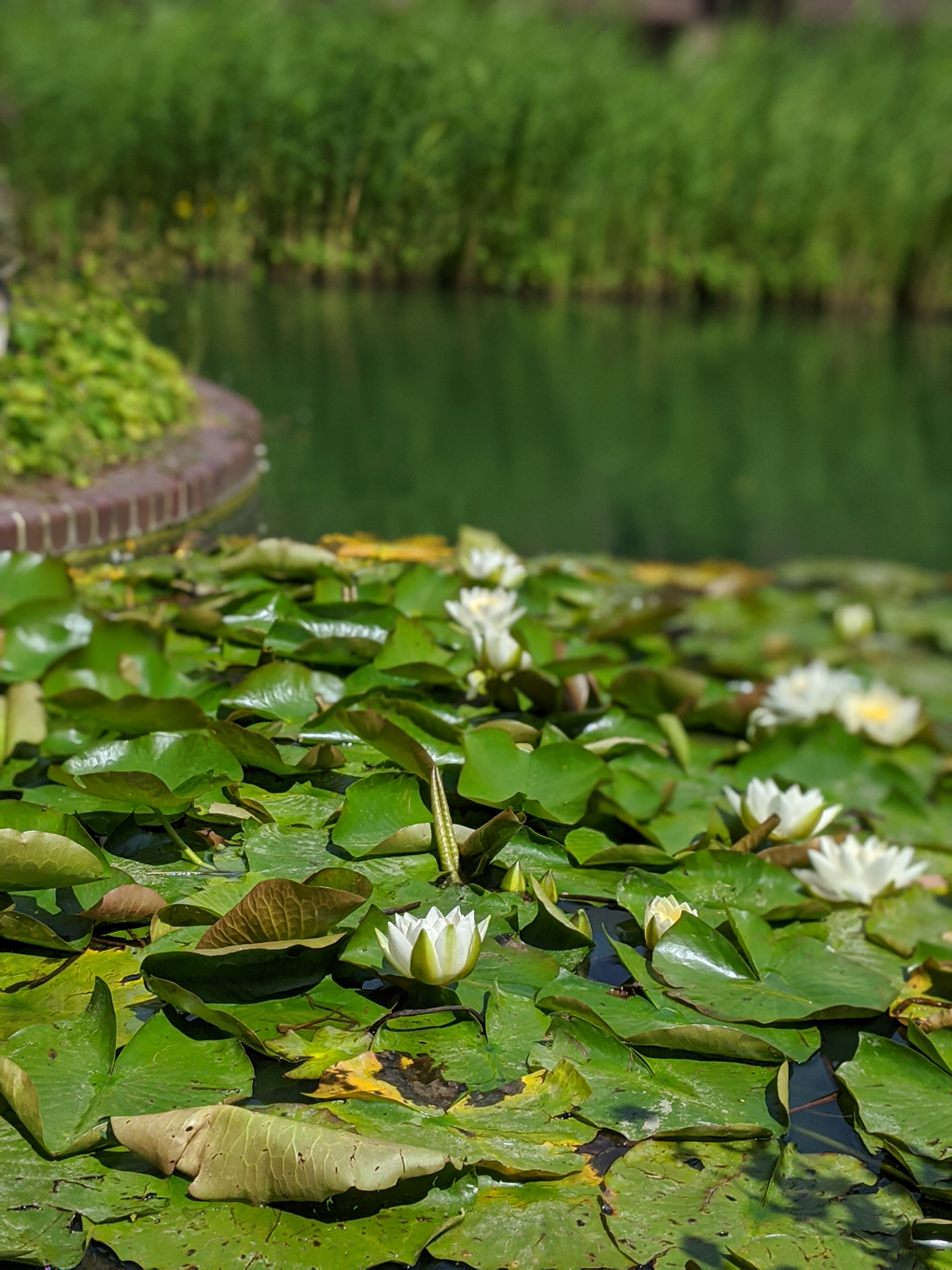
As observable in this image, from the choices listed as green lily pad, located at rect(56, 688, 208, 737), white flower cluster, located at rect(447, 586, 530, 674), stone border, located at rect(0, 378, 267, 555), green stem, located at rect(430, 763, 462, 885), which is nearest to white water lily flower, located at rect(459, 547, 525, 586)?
white flower cluster, located at rect(447, 586, 530, 674)

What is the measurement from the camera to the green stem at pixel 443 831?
148 centimetres

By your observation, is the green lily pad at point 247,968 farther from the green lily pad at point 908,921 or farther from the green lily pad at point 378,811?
the green lily pad at point 908,921

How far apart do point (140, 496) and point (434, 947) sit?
2195mm

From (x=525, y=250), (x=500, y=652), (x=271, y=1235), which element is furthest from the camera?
(x=525, y=250)

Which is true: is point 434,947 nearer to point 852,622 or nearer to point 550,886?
point 550,886

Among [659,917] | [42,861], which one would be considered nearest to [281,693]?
[42,861]

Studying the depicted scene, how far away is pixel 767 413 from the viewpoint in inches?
253

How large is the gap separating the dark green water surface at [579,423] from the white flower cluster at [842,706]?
1.62 m

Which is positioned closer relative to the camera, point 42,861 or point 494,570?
point 42,861

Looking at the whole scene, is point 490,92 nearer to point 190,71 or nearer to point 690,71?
point 190,71

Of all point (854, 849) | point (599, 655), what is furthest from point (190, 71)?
point (854, 849)

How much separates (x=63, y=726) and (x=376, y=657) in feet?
1.49

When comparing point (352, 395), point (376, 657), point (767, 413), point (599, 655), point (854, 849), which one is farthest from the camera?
point (767, 413)

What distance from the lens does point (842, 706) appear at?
2.43 meters
